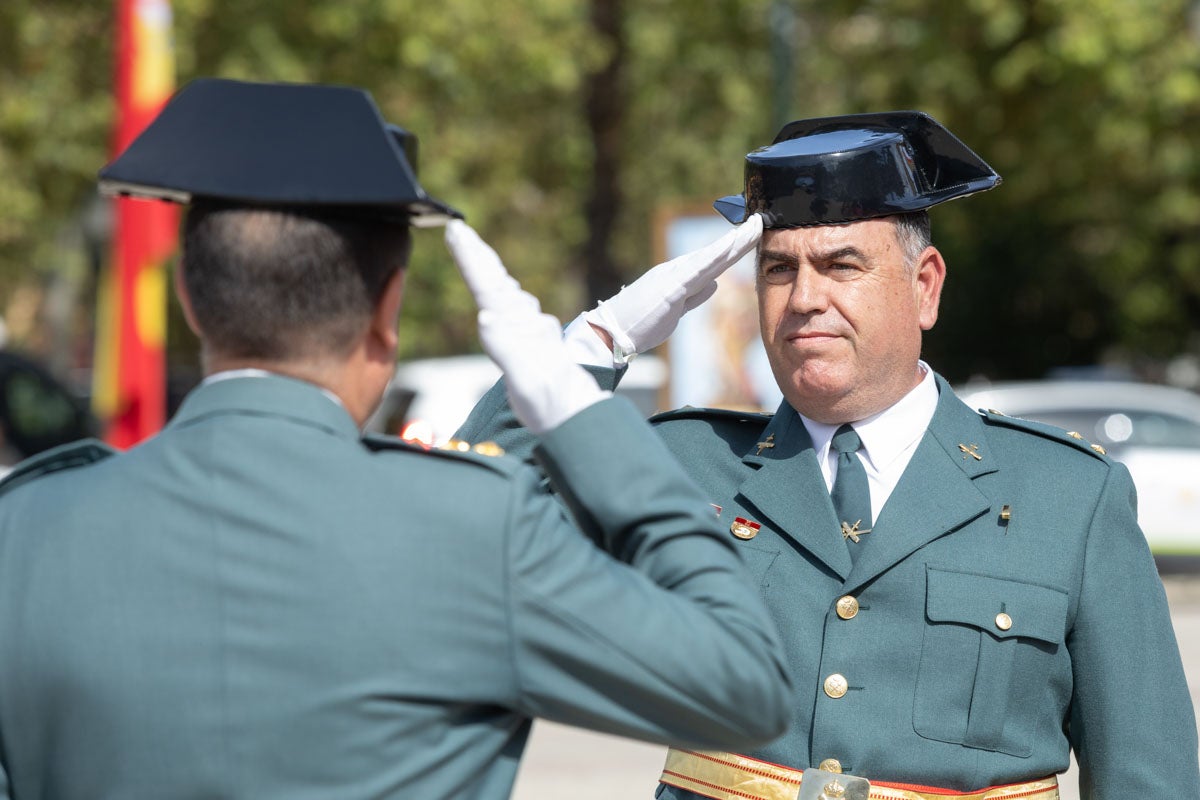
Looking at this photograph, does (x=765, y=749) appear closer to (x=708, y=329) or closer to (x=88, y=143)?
(x=708, y=329)

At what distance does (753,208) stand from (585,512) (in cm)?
111

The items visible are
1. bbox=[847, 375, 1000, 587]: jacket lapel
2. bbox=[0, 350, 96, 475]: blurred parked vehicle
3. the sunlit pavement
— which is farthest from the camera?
bbox=[0, 350, 96, 475]: blurred parked vehicle

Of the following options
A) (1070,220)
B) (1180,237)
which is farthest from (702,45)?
(1180,237)

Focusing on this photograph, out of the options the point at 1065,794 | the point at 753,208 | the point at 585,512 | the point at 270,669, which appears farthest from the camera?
the point at 1065,794

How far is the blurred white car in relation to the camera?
1262cm

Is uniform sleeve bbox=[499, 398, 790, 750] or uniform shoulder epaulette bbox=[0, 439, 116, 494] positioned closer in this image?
uniform sleeve bbox=[499, 398, 790, 750]

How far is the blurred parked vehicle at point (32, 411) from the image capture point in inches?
444

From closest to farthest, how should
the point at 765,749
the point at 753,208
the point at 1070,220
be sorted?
the point at 765,749 → the point at 753,208 → the point at 1070,220

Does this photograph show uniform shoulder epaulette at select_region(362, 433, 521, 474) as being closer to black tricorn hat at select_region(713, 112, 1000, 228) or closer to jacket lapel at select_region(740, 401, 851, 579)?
jacket lapel at select_region(740, 401, 851, 579)

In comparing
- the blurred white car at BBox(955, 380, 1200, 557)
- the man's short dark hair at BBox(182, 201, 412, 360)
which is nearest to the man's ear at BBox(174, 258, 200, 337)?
the man's short dark hair at BBox(182, 201, 412, 360)

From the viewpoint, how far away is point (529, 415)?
192 centimetres

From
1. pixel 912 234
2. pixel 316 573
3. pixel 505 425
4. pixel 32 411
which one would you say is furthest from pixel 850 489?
pixel 32 411

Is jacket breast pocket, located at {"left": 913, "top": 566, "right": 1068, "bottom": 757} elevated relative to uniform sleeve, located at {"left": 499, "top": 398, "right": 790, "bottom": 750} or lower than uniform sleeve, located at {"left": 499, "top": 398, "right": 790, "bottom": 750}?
lower

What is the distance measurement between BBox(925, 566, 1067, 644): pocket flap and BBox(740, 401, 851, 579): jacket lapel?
0.53 ft
